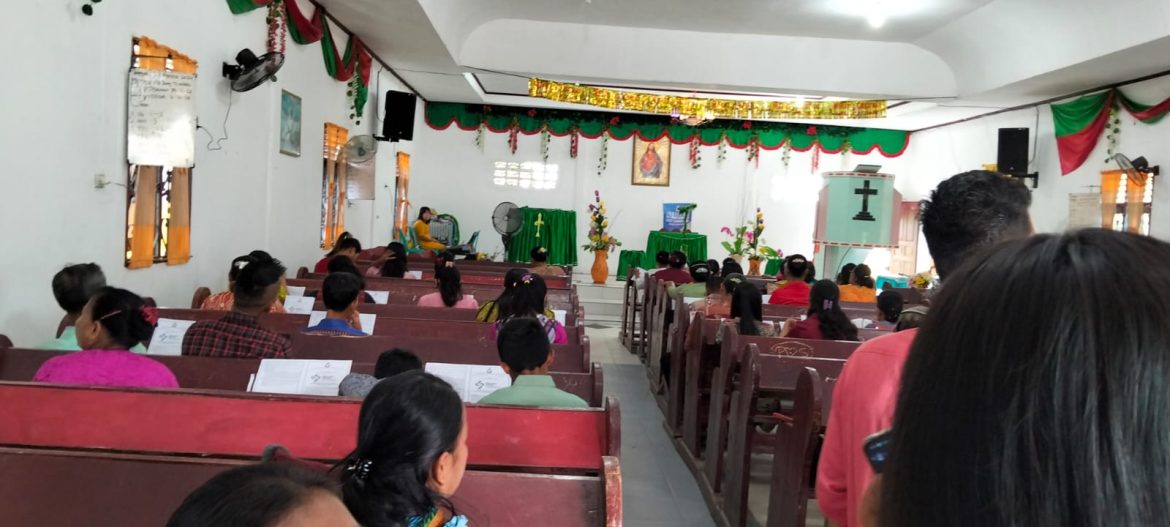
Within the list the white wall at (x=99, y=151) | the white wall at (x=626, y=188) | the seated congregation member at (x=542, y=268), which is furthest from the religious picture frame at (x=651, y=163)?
the white wall at (x=99, y=151)

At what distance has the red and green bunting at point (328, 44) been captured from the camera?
6109 mm

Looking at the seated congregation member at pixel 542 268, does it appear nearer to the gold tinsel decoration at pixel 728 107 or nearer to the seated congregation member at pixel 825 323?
the gold tinsel decoration at pixel 728 107

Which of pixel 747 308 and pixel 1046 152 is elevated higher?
pixel 1046 152

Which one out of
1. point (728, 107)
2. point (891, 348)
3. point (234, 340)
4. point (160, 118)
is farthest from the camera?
point (728, 107)

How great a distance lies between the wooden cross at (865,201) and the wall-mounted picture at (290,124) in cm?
696

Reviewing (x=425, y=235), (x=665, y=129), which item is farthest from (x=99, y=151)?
(x=665, y=129)

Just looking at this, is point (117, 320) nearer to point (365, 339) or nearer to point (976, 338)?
point (365, 339)

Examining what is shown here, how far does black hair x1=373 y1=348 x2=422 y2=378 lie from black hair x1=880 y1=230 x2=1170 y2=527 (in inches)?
80.6

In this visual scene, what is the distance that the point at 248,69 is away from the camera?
5.30m

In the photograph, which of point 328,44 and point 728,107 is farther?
point 728,107

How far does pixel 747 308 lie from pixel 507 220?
8.28 metres

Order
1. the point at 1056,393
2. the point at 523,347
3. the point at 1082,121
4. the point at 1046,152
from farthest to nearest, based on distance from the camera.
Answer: the point at 1046,152, the point at 1082,121, the point at 523,347, the point at 1056,393

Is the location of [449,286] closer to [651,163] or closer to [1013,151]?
Answer: [1013,151]

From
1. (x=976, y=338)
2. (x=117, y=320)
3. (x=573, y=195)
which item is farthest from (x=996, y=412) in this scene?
(x=573, y=195)
